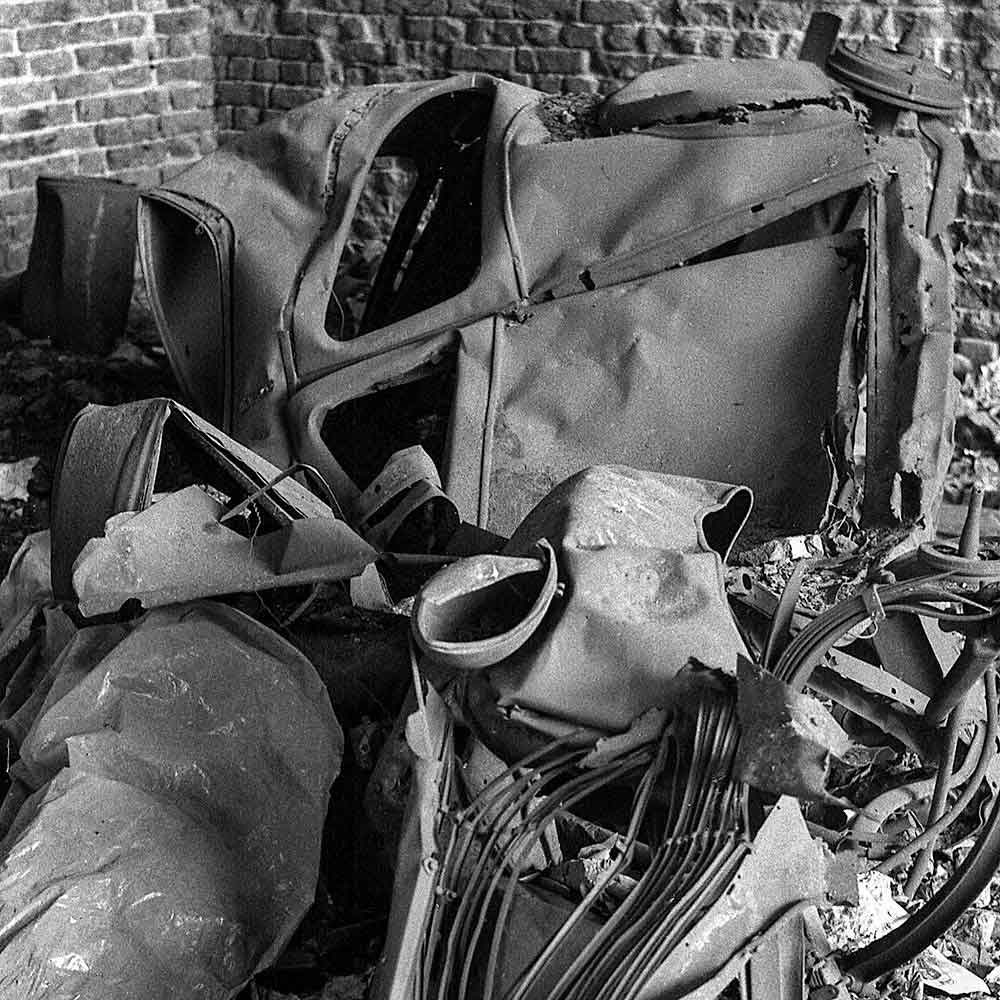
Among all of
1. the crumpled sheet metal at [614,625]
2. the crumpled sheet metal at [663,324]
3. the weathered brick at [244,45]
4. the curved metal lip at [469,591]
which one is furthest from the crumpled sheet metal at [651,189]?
the weathered brick at [244,45]

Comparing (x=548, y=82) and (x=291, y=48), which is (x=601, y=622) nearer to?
(x=548, y=82)

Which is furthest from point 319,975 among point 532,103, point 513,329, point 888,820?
point 532,103

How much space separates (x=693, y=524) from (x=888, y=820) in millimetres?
1000

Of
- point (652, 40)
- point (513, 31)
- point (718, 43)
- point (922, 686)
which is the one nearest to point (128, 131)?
point (513, 31)

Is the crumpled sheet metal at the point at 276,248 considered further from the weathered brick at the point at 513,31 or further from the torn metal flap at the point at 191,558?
the weathered brick at the point at 513,31

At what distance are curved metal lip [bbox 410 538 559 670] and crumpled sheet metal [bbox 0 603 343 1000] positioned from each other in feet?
1.97

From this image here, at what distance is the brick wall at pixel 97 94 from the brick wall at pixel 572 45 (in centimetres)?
17

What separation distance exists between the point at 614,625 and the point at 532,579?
0.47 ft

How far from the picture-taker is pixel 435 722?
1.93 m

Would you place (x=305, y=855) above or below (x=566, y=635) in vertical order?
below

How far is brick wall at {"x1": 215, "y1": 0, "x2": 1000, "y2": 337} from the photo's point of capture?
15.8ft

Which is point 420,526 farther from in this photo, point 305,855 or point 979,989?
point 979,989

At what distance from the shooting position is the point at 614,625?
1.86 meters

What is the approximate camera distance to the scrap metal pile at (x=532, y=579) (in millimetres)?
1800
